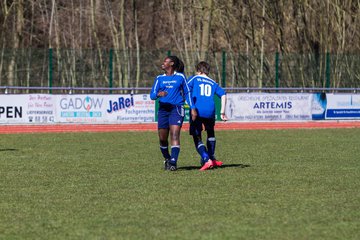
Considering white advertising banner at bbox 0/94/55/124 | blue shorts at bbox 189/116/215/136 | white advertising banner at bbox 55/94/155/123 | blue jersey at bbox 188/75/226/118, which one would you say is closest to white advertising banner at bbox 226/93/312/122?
white advertising banner at bbox 55/94/155/123

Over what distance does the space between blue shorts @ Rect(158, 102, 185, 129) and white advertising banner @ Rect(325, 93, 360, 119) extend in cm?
1873

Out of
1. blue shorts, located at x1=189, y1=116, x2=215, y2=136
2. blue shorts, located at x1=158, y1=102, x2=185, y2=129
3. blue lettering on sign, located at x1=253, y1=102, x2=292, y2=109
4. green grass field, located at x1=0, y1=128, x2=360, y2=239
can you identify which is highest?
blue shorts, located at x1=158, y1=102, x2=185, y2=129

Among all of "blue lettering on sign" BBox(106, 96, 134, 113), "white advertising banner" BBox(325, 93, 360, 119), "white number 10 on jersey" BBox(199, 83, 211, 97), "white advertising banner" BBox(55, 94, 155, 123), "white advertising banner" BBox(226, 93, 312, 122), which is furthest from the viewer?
"white advertising banner" BBox(325, 93, 360, 119)

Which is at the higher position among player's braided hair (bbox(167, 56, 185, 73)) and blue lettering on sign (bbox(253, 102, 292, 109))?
player's braided hair (bbox(167, 56, 185, 73))

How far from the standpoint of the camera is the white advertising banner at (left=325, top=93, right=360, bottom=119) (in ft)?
111

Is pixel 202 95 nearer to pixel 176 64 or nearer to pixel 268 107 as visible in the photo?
pixel 176 64

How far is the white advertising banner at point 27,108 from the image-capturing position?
95.7 ft

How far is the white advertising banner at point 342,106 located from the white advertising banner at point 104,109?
21.7ft

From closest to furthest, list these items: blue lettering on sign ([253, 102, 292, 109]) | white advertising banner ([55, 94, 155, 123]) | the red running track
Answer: the red running track
white advertising banner ([55, 94, 155, 123])
blue lettering on sign ([253, 102, 292, 109])

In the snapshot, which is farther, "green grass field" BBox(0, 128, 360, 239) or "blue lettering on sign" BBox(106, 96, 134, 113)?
"blue lettering on sign" BBox(106, 96, 134, 113)

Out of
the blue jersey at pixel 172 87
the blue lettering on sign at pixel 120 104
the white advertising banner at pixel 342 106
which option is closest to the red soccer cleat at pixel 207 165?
the blue jersey at pixel 172 87

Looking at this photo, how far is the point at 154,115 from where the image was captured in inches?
1236

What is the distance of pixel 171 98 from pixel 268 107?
18.1 metres

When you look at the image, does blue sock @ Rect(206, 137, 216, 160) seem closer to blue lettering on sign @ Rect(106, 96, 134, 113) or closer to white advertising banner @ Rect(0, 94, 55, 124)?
white advertising banner @ Rect(0, 94, 55, 124)
